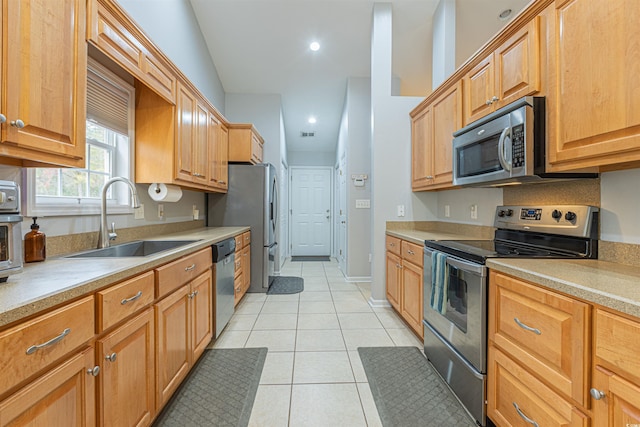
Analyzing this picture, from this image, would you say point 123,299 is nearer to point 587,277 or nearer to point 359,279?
point 587,277

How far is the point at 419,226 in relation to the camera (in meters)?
3.20

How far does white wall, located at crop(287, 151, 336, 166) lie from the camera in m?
6.91

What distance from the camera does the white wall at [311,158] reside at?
272 inches

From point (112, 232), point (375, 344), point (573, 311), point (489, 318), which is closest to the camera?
point (573, 311)

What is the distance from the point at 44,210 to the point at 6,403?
1.11m

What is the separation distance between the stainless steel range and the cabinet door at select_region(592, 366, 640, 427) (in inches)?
21.2

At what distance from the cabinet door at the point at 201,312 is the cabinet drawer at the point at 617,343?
78.0 inches

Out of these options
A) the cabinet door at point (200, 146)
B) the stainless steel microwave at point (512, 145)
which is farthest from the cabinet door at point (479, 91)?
the cabinet door at point (200, 146)

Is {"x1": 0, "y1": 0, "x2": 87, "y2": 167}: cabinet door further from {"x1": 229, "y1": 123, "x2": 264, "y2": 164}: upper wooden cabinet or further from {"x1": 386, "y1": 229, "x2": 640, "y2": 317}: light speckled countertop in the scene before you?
{"x1": 229, "y1": 123, "x2": 264, "y2": 164}: upper wooden cabinet

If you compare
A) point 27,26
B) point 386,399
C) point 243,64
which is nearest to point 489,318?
point 386,399

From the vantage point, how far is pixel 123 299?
116 cm

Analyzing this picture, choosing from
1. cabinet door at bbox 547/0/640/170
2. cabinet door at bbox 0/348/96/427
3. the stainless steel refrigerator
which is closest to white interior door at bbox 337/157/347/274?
the stainless steel refrigerator

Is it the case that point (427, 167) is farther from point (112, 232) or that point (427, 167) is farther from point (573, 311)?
point (112, 232)

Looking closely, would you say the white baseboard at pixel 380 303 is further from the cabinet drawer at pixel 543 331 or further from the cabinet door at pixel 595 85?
the cabinet door at pixel 595 85
